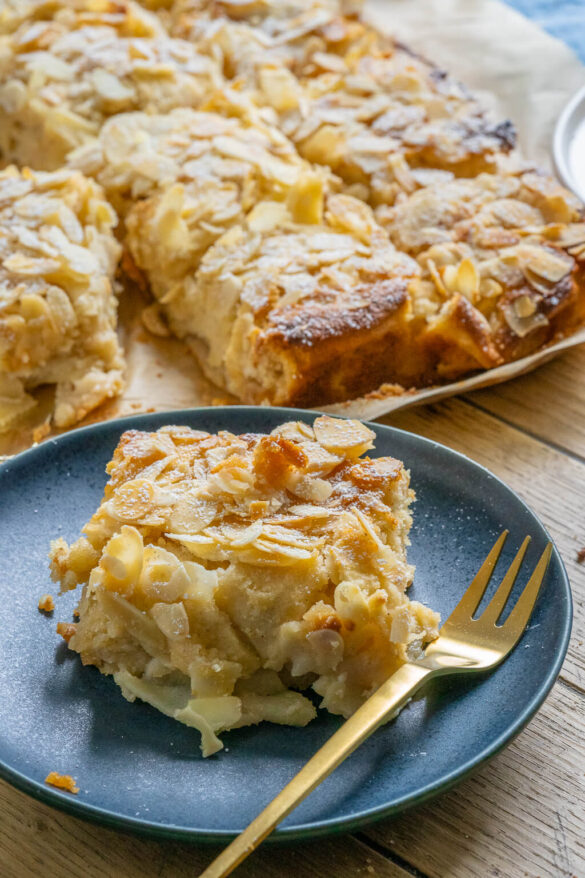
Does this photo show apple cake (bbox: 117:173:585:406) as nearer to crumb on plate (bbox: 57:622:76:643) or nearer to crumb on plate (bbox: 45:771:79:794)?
crumb on plate (bbox: 57:622:76:643)

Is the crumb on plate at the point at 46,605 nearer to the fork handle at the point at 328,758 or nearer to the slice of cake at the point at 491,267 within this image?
A: the fork handle at the point at 328,758

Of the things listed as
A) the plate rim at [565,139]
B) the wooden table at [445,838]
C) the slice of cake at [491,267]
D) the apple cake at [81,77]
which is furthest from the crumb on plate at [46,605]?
the plate rim at [565,139]

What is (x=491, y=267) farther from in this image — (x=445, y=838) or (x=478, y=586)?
(x=445, y=838)

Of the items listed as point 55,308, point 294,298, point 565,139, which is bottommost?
point 55,308

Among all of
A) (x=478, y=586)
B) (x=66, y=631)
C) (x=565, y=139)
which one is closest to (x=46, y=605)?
(x=66, y=631)

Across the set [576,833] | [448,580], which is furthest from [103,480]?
[576,833]

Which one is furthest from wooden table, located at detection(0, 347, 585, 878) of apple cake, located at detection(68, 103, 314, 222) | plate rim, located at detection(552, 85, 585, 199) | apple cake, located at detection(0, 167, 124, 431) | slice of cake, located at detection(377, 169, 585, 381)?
plate rim, located at detection(552, 85, 585, 199)
